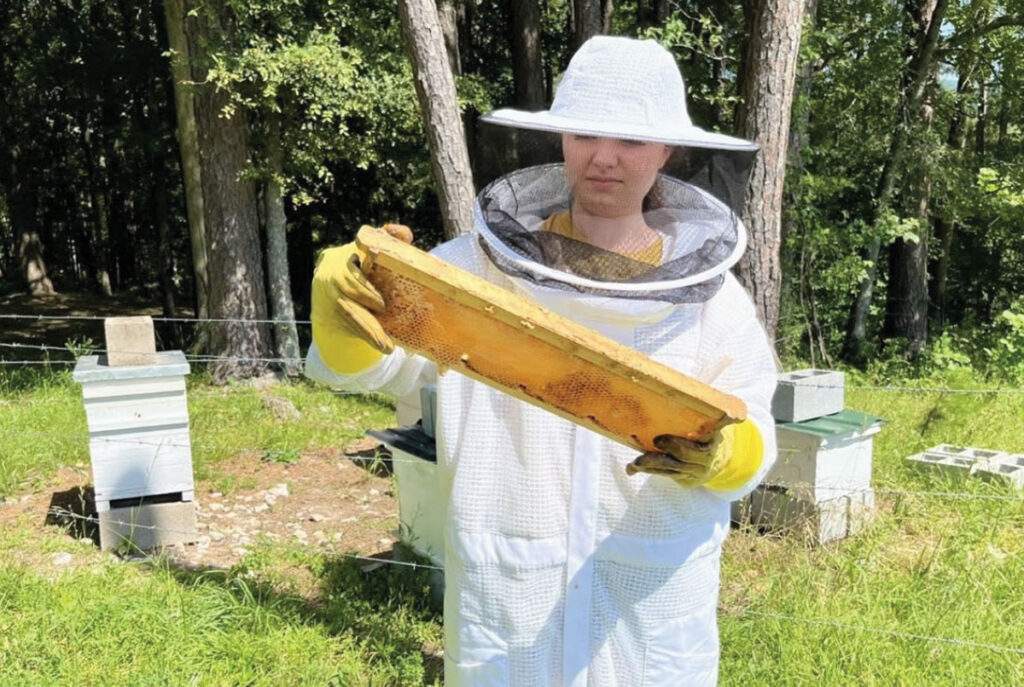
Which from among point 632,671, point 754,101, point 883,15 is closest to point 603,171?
point 632,671

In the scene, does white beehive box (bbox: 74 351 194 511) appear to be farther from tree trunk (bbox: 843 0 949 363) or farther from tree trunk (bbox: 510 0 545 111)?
tree trunk (bbox: 843 0 949 363)

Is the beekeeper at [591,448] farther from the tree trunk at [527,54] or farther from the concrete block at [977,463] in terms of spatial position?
the tree trunk at [527,54]

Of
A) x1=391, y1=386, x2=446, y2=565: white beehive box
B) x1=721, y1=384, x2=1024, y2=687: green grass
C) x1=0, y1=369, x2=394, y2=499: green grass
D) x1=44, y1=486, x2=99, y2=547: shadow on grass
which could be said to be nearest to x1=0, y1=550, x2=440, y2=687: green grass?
x1=391, y1=386, x2=446, y2=565: white beehive box

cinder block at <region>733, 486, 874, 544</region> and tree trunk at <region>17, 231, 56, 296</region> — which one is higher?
cinder block at <region>733, 486, 874, 544</region>

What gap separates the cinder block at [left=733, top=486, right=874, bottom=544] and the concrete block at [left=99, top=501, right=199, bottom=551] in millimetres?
2790

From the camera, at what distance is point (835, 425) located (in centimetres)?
376

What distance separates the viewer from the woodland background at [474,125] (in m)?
6.92

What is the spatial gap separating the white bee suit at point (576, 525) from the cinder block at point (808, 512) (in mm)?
2463

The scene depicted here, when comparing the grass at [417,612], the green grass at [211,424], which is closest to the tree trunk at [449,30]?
the green grass at [211,424]

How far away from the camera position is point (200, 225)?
8.88 m

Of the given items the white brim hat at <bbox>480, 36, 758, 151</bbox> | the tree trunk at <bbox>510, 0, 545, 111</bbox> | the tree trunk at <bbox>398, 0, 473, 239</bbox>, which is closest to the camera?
the white brim hat at <bbox>480, 36, 758, 151</bbox>

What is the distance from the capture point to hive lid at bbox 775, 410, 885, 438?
367 cm

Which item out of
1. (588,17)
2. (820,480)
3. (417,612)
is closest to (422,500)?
(417,612)

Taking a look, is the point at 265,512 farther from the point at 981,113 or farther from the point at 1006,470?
the point at 981,113
